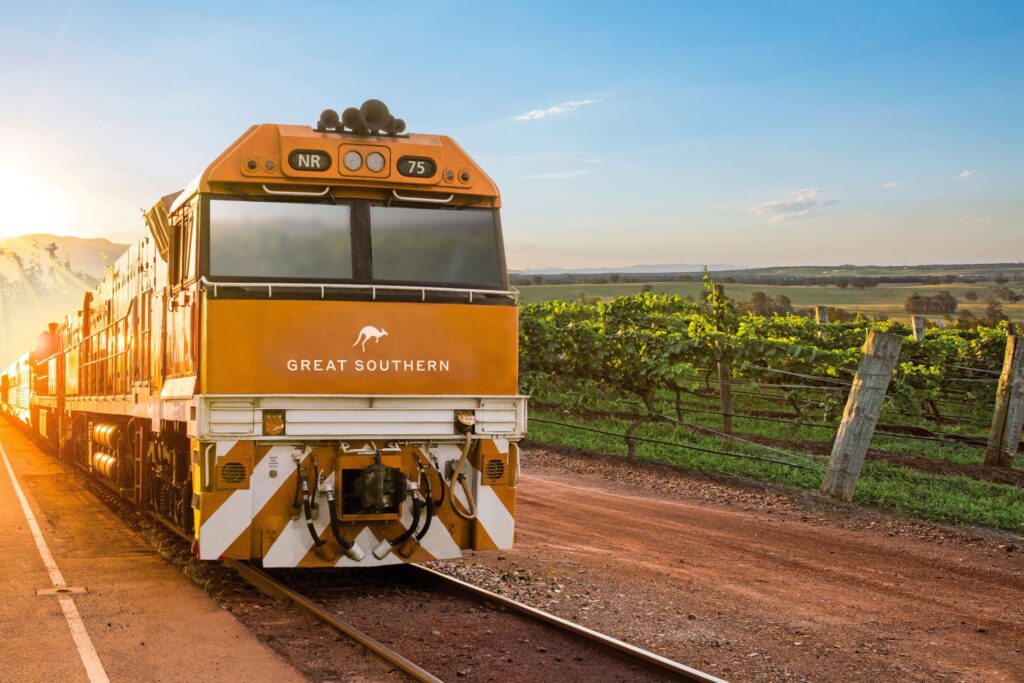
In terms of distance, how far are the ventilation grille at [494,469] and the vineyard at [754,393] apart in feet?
26.3

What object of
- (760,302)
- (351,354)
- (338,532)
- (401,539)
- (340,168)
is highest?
(760,302)

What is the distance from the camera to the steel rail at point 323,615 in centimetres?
638

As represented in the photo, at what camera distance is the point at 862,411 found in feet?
45.5

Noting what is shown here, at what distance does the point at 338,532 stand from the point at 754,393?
64.4 ft

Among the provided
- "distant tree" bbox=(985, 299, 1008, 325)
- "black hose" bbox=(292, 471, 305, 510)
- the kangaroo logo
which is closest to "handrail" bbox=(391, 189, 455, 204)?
the kangaroo logo

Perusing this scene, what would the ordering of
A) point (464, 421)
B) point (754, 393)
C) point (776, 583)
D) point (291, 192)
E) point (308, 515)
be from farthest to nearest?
A: 1. point (754, 393)
2. point (776, 583)
3. point (464, 421)
4. point (291, 192)
5. point (308, 515)

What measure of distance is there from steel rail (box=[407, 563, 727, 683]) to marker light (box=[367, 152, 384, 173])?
355cm

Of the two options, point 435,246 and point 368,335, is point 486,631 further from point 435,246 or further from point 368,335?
point 435,246

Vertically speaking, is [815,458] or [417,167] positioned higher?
[417,167]

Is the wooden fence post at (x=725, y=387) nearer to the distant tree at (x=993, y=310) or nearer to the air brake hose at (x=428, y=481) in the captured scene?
the air brake hose at (x=428, y=481)

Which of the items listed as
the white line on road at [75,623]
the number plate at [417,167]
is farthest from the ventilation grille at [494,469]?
the white line on road at [75,623]

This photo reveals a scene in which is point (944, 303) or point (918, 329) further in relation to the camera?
point (944, 303)

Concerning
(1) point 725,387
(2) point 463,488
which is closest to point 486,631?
(2) point 463,488

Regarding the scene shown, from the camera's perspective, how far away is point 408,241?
8.58 meters
